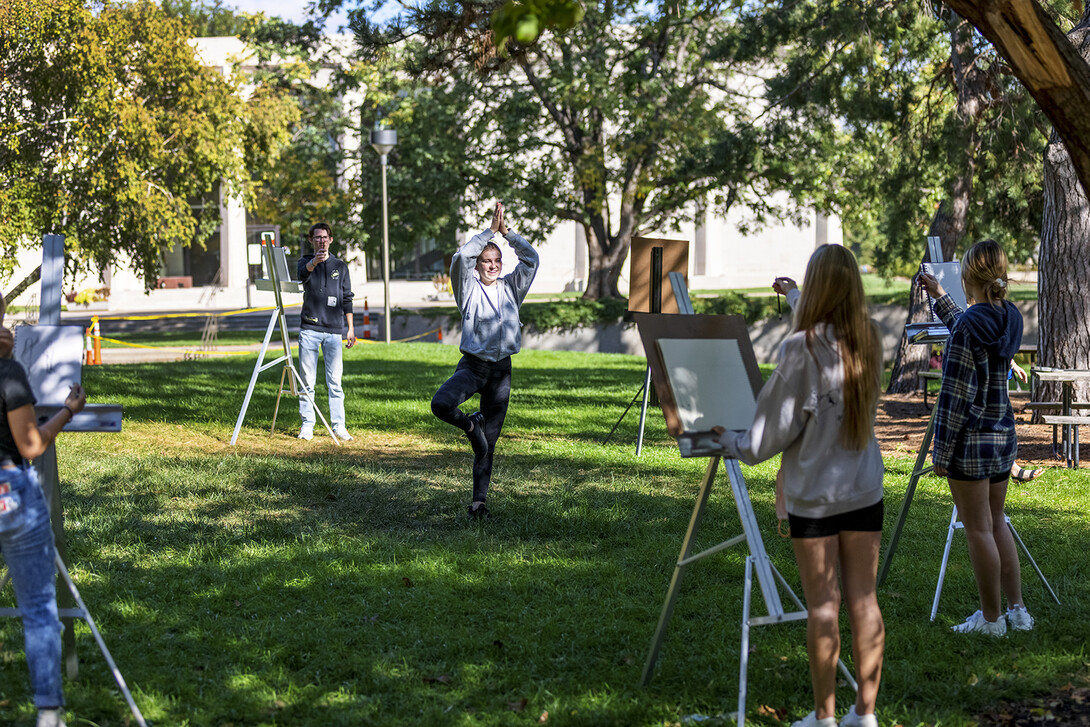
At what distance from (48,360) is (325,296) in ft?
20.3

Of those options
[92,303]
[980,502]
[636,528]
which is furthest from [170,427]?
[92,303]

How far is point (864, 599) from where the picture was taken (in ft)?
11.9

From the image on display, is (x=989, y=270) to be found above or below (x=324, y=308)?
above

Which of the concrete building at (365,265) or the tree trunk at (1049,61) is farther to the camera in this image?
the concrete building at (365,265)

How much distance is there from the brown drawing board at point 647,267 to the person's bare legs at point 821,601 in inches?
262

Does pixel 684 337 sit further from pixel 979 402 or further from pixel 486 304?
pixel 486 304

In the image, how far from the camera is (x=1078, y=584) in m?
5.73

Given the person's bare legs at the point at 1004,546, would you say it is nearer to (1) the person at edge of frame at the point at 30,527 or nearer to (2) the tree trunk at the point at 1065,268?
(1) the person at edge of frame at the point at 30,527

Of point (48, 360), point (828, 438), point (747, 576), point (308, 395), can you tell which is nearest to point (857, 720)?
point (747, 576)

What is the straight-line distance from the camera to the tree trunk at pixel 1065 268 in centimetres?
1099

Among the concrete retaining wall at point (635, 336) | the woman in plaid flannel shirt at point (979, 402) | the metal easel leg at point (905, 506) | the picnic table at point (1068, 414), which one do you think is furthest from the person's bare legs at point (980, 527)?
the concrete retaining wall at point (635, 336)

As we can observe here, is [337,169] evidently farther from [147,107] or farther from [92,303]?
[92,303]

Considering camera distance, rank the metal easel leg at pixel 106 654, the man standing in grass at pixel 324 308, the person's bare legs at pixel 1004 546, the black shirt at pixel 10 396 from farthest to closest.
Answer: the man standing in grass at pixel 324 308, the person's bare legs at pixel 1004 546, the metal easel leg at pixel 106 654, the black shirt at pixel 10 396

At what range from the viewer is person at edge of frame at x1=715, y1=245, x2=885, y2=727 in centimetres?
351
